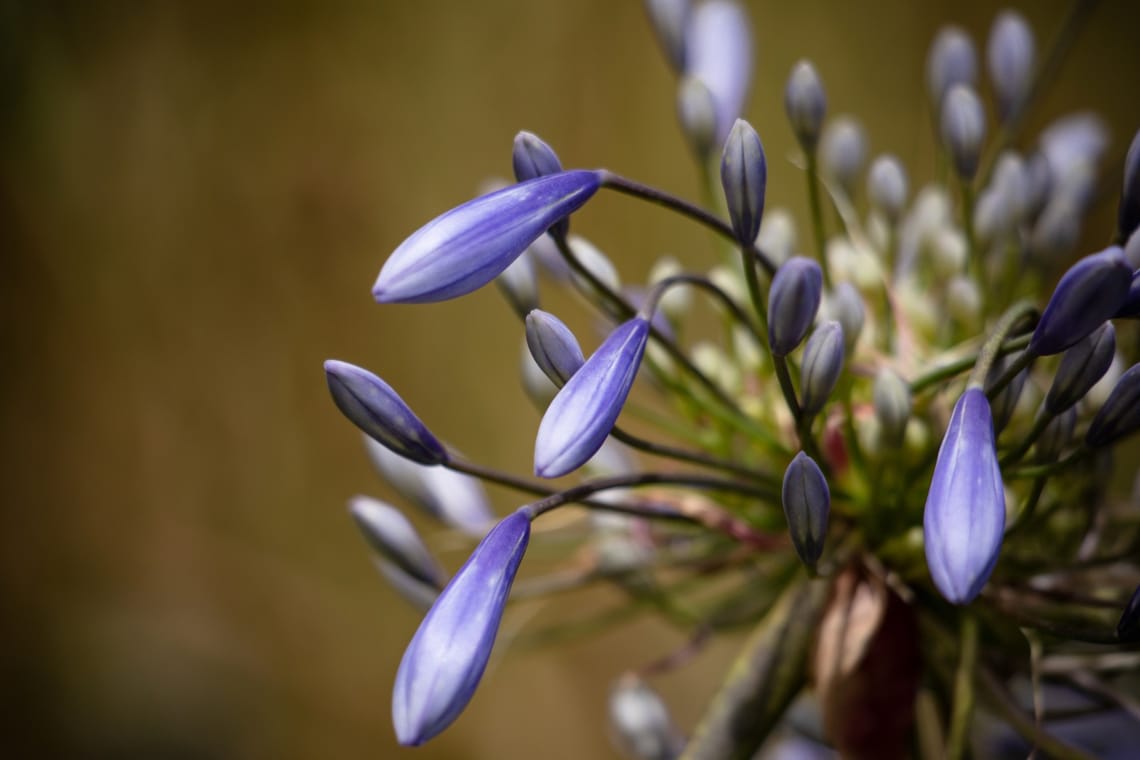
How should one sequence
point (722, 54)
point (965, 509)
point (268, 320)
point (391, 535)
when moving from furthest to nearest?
point (268, 320)
point (722, 54)
point (391, 535)
point (965, 509)

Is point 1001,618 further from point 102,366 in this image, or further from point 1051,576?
point 102,366

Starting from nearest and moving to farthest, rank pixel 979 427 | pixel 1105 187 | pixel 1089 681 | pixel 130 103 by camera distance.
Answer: pixel 979 427
pixel 1089 681
pixel 1105 187
pixel 130 103

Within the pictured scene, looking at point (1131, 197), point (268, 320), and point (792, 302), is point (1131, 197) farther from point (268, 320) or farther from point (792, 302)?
point (268, 320)

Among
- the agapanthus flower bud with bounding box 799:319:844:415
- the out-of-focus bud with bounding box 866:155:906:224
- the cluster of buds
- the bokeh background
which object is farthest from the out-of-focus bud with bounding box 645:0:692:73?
the bokeh background

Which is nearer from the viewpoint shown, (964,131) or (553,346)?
(553,346)

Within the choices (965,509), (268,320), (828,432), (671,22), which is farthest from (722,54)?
(268,320)

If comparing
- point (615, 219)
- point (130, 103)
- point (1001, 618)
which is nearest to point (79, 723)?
point (130, 103)

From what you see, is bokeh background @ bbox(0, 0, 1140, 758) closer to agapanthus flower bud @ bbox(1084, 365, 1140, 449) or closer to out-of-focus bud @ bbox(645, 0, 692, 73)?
out-of-focus bud @ bbox(645, 0, 692, 73)

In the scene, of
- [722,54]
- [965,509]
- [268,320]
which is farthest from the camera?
[268,320]
